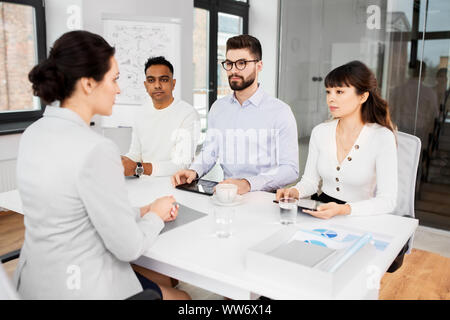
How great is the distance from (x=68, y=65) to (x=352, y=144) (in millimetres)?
1454

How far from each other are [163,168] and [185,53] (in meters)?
3.01

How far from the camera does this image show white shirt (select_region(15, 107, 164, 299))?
1.15 metres

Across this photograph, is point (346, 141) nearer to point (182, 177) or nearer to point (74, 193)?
point (182, 177)

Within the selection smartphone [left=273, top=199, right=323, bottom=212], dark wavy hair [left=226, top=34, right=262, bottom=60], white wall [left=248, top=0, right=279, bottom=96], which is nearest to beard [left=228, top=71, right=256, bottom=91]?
dark wavy hair [left=226, top=34, right=262, bottom=60]

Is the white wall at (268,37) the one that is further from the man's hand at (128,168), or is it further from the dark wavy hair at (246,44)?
the man's hand at (128,168)

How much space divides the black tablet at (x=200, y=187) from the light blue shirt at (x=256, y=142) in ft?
1.17

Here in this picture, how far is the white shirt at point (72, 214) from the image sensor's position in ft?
3.76

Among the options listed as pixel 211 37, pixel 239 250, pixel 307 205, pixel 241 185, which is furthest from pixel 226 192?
pixel 211 37

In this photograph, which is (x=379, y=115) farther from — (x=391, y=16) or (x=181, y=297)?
(x=391, y=16)

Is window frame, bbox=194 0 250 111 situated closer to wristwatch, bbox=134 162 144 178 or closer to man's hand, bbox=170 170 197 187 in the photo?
wristwatch, bbox=134 162 144 178

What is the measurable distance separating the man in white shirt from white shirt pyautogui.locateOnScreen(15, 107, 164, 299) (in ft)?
5.28

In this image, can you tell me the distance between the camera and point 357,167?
2.04m

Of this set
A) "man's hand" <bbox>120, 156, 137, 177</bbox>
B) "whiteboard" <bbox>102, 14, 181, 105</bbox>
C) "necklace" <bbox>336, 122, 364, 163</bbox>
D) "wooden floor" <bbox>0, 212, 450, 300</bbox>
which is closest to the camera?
"necklace" <bbox>336, 122, 364, 163</bbox>

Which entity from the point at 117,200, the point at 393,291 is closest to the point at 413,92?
the point at 393,291
